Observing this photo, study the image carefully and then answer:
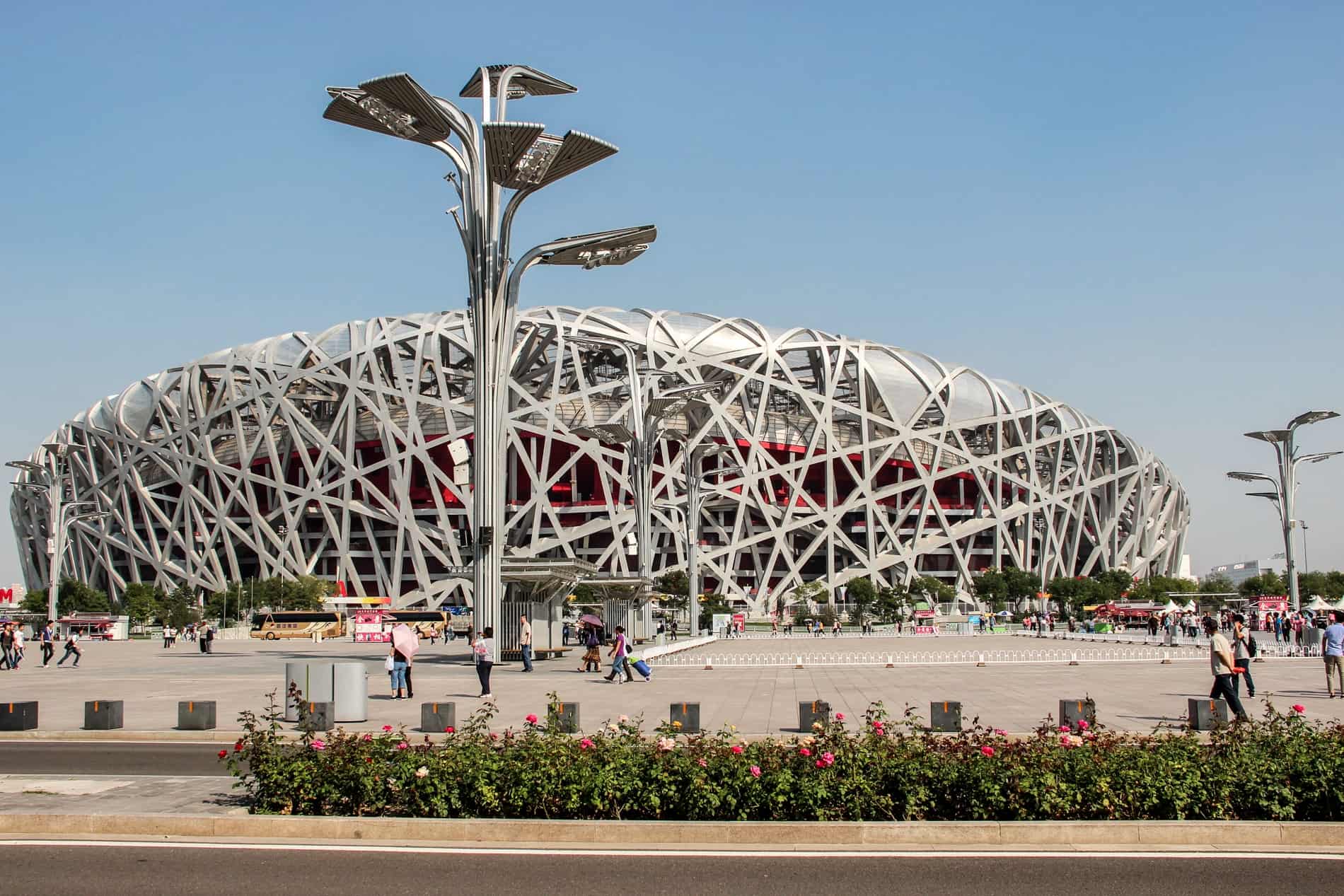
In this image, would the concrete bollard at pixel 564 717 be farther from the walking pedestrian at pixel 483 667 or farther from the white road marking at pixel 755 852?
the walking pedestrian at pixel 483 667

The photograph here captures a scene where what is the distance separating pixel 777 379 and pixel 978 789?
2817 inches

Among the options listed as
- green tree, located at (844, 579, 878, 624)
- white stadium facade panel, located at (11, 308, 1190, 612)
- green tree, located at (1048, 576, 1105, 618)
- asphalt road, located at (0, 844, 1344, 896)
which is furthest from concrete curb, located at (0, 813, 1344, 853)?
green tree, located at (1048, 576, 1105, 618)

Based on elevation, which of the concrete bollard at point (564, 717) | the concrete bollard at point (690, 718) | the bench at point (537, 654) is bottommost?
the bench at point (537, 654)

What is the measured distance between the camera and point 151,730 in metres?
16.4

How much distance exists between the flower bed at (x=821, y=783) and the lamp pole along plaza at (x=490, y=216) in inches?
726

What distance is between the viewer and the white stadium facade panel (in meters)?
75.8

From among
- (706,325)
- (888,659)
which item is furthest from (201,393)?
(888,659)

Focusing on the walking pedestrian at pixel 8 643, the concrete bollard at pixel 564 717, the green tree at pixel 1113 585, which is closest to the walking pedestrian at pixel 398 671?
the concrete bollard at pixel 564 717

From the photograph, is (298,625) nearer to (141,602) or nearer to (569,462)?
(141,602)

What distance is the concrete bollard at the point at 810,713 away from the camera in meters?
14.4

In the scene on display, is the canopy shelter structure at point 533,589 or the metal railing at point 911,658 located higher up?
the canopy shelter structure at point 533,589

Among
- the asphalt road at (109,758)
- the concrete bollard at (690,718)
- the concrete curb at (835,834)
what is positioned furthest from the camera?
the concrete bollard at (690,718)

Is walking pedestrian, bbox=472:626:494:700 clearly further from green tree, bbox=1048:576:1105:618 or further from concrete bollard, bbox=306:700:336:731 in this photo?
green tree, bbox=1048:576:1105:618

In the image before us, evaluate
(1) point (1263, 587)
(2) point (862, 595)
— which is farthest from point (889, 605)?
(1) point (1263, 587)
